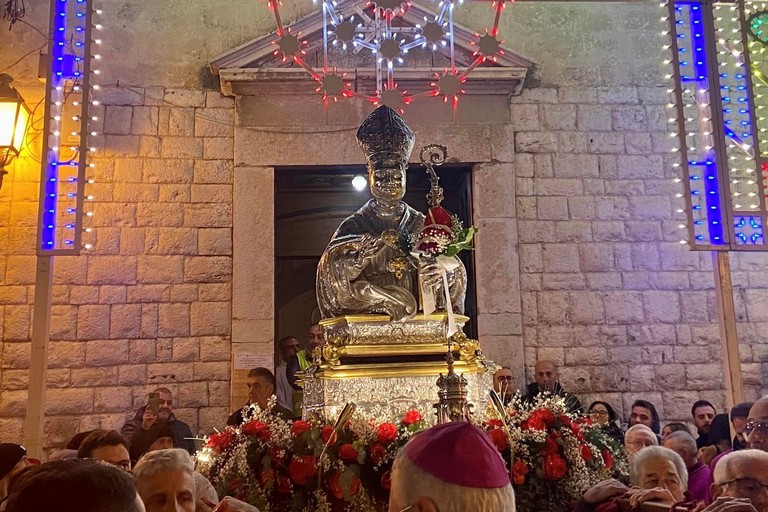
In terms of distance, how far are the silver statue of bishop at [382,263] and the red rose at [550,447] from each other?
3.14 feet

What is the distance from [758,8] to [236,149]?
5.01 metres

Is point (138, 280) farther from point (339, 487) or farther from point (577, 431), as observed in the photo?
point (577, 431)

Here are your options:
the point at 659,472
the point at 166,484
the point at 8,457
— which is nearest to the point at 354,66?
the point at 8,457

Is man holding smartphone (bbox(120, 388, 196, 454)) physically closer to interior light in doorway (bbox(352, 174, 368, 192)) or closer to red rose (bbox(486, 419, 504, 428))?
red rose (bbox(486, 419, 504, 428))

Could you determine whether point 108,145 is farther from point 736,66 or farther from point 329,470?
point 736,66

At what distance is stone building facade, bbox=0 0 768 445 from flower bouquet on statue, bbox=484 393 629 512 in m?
3.67

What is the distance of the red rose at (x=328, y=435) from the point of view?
352cm

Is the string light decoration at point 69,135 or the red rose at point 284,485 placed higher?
the string light decoration at point 69,135

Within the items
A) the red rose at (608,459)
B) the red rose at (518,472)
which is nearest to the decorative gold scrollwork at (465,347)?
the red rose at (518,472)

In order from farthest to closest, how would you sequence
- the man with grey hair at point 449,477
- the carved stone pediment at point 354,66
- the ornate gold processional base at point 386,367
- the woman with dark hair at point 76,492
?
the carved stone pediment at point 354,66 < the ornate gold processional base at point 386,367 < the man with grey hair at point 449,477 < the woman with dark hair at point 76,492

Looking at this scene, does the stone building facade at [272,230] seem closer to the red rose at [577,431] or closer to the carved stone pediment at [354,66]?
the carved stone pediment at [354,66]

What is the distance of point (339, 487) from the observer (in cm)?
343

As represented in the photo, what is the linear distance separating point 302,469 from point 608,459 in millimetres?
1540

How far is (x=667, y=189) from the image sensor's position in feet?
25.9
